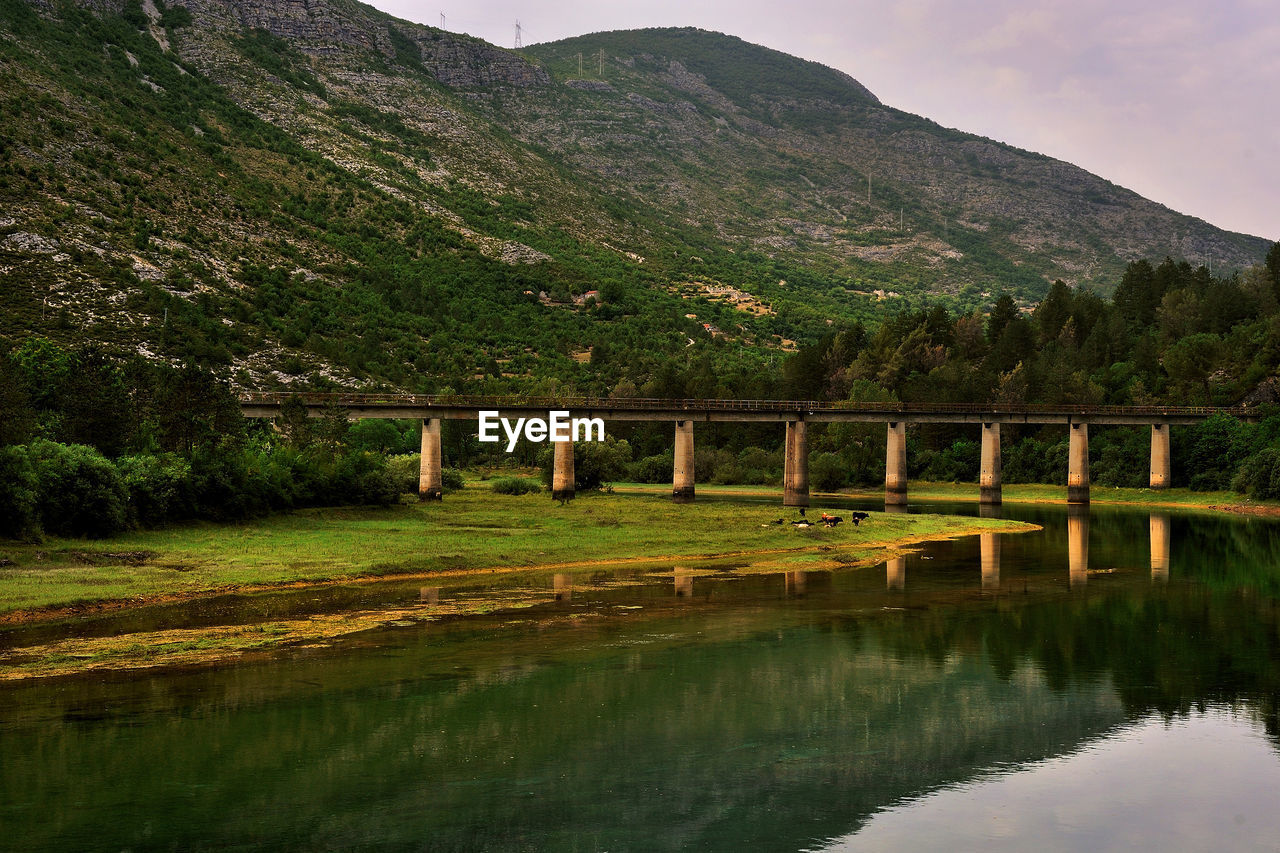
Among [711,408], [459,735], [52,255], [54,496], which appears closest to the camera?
[459,735]

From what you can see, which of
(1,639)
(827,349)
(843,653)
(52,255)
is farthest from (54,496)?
(827,349)

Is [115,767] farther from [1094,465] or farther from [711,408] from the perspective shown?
[1094,465]

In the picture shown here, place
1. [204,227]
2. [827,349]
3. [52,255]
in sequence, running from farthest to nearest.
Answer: [827,349] → [204,227] → [52,255]

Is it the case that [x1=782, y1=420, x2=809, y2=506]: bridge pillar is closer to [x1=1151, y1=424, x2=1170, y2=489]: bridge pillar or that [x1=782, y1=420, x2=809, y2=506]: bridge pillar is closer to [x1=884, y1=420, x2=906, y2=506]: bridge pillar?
[x1=884, y1=420, x2=906, y2=506]: bridge pillar

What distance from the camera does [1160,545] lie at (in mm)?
74938

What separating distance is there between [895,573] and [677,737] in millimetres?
33365

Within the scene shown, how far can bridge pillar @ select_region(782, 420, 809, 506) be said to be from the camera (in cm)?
11192

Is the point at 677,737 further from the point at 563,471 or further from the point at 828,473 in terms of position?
the point at 828,473

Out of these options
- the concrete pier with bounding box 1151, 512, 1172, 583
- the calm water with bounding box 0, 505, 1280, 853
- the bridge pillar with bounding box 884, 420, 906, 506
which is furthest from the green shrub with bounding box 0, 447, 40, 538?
the bridge pillar with bounding box 884, 420, 906, 506

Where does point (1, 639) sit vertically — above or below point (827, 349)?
below

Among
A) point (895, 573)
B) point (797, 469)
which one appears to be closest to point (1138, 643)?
point (895, 573)

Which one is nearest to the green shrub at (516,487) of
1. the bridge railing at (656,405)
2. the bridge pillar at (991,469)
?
the bridge railing at (656,405)

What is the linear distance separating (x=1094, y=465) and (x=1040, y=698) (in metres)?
118

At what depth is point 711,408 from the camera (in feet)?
373
